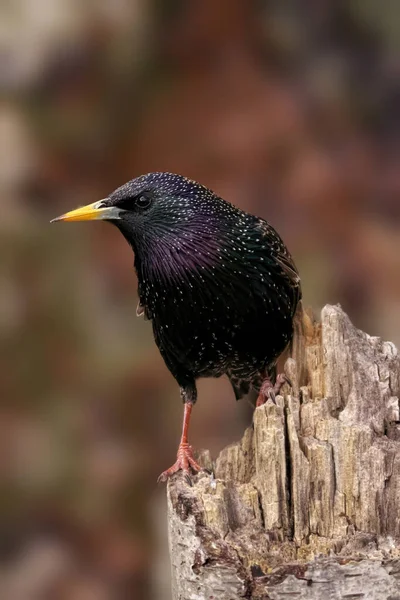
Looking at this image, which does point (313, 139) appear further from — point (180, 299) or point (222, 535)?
point (222, 535)

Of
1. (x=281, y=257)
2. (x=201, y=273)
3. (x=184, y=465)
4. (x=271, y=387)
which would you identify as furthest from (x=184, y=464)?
(x=281, y=257)

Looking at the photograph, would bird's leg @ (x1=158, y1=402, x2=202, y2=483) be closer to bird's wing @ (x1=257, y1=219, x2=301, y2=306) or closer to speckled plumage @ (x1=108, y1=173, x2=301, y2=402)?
speckled plumage @ (x1=108, y1=173, x2=301, y2=402)

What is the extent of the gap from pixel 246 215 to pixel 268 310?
1.36 feet

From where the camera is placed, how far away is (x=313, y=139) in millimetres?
5996

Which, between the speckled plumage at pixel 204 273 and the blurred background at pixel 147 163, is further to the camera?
the blurred background at pixel 147 163

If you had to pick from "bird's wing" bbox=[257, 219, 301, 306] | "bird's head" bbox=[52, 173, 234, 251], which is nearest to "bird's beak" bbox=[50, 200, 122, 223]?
"bird's head" bbox=[52, 173, 234, 251]

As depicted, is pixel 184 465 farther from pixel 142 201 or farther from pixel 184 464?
pixel 142 201

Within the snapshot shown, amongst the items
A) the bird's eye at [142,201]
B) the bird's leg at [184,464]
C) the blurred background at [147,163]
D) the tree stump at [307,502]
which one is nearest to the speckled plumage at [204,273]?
the bird's eye at [142,201]

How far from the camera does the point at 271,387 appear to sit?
13.5ft

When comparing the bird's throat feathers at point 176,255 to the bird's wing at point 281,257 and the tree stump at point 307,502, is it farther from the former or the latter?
the tree stump at point 307,502

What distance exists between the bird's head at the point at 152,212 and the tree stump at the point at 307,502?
0.77m

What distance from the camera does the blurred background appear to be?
5.92 m

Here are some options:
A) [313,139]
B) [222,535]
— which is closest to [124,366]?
[313,139]

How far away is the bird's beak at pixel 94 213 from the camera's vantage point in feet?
12.5
